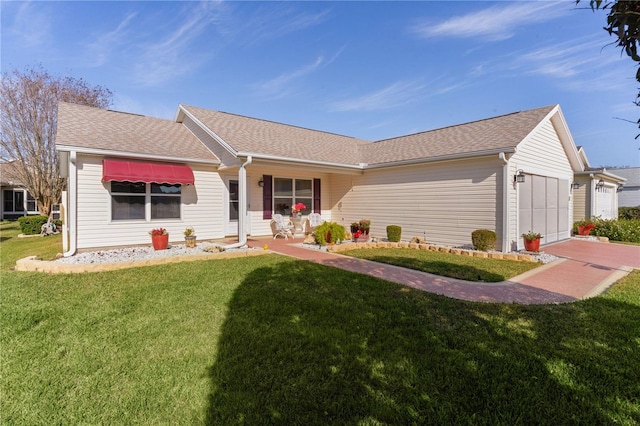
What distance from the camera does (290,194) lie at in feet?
48.2

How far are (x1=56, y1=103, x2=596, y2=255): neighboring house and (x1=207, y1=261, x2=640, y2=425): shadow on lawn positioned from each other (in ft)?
19.9

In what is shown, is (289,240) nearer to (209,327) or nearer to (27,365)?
(209,327)

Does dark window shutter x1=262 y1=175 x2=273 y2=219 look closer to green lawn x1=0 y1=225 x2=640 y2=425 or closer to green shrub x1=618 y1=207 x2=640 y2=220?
green lawn x1=0 y1=225 x2=640 y2=425

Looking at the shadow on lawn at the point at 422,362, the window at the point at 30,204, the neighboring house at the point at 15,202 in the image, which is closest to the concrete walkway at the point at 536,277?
the shadow on lawn at the point at 422,362

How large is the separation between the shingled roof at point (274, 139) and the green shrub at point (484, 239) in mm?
6279

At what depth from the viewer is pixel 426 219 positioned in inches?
471

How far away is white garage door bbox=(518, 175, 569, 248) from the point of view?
10.6 metres

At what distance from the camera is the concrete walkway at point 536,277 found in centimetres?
559

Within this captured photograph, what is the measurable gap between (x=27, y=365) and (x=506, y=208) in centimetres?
1119

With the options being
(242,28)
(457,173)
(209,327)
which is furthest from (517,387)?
(242,28)

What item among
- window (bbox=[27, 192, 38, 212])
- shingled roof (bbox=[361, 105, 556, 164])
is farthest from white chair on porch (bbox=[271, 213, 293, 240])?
window (bbox=[27, 192, 38, 212])

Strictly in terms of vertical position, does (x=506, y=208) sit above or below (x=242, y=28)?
below

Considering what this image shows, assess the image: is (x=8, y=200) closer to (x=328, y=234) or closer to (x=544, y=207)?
(x=328, y=234)

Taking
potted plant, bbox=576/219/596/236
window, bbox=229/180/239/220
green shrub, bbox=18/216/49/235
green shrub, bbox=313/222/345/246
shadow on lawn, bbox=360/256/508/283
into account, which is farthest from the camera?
green shrub, bbox=18/216/49/235
